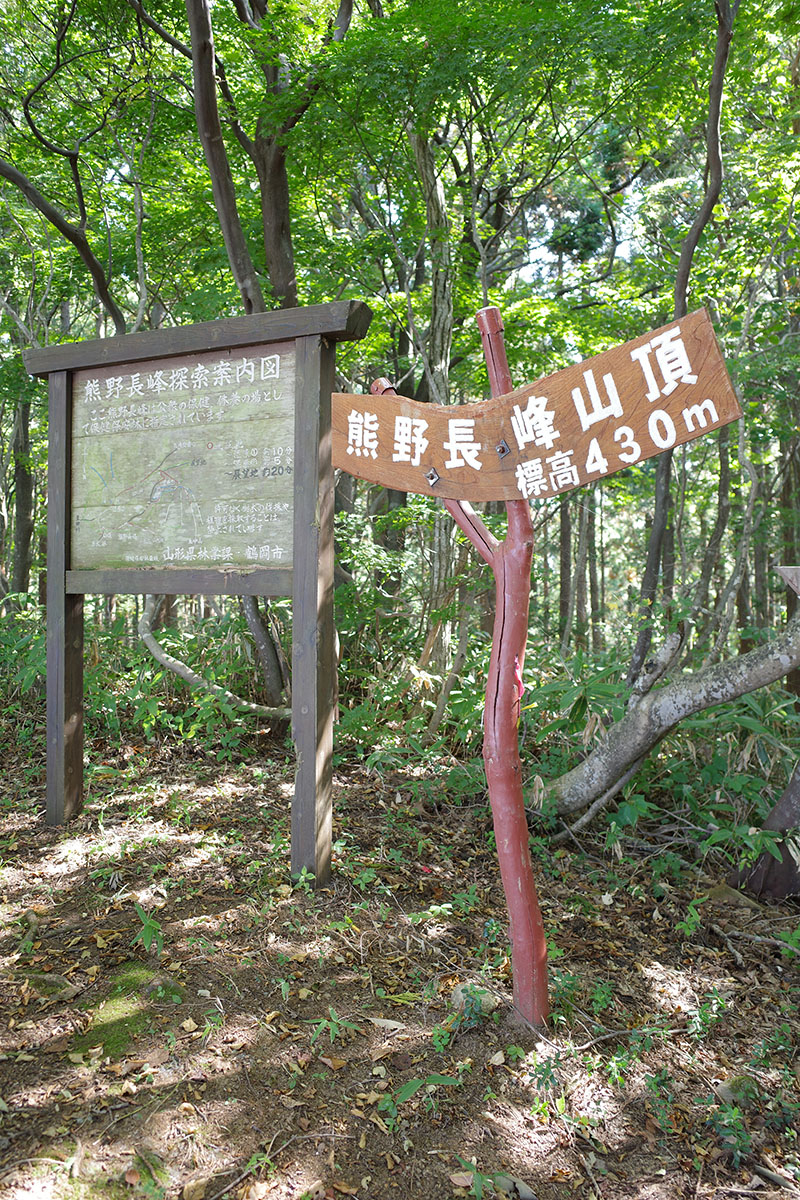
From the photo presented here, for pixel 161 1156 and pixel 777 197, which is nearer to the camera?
pixel 161 1156

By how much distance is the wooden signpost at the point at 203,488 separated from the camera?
3615 mm

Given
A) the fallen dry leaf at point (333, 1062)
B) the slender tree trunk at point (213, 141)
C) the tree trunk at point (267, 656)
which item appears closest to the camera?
the fallen dry leaf at point (333, 1062)

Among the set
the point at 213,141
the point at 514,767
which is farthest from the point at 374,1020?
the point at 213,141

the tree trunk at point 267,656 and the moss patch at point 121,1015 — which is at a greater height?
the tree trunk at point 267,656

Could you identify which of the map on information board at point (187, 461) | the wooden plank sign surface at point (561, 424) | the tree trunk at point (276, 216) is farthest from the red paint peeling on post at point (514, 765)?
the tree trunk at point (276, 216)

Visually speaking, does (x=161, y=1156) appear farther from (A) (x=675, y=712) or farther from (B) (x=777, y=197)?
(B) (x=777, y=197)

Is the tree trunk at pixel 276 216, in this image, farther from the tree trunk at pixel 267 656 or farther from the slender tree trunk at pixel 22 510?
the slender tree trunk at pixel 22 510

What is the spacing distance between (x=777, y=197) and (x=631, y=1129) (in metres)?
7.17

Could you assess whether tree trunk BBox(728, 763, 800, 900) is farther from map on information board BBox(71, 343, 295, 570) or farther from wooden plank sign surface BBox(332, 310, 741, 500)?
map on information board BBox(71, 343, 295, 570)

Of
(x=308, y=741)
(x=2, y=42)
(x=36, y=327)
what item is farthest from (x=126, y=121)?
(x=308, y=741)

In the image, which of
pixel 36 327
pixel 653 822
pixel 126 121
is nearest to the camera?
pixel 653 822

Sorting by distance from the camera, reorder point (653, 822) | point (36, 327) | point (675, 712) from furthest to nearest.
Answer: point (36, 327)
point (653, 822)
point (675, 712)

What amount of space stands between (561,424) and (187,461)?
2189mm

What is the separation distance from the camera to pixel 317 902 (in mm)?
3486
